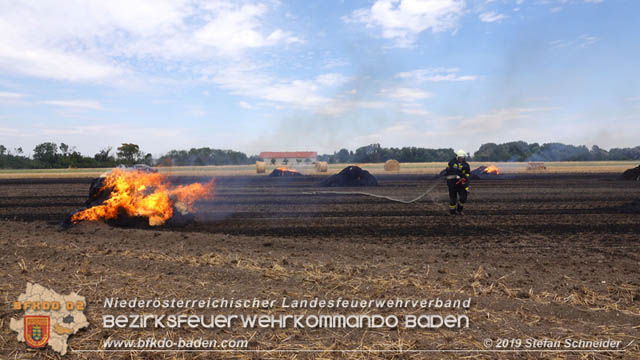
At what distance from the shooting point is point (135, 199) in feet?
41.2

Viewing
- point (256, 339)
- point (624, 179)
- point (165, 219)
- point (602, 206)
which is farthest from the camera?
point (624, 179)

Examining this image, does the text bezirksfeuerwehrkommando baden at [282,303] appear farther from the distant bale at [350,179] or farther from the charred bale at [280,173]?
the charred bale at [280,173]

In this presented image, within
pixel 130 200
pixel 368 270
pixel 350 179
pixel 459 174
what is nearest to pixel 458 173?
pixel 459 174

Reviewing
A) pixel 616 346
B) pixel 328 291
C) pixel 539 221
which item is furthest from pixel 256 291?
pixel 539 221

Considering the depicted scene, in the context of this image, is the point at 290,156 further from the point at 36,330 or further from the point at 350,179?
the point at 36,330

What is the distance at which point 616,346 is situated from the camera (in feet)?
13.7

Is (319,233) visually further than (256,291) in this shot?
Yes

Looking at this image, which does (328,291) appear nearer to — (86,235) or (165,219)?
(86,235)


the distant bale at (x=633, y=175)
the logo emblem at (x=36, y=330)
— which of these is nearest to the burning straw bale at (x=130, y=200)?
the logo emblem at (x=36, y=330)

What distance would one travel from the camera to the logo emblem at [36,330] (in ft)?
14.0

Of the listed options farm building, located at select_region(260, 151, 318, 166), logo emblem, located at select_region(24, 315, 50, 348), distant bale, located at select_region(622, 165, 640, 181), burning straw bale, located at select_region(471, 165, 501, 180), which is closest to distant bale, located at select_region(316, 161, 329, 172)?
burning straw bale, located at select_region(471, 165, 501, 180)

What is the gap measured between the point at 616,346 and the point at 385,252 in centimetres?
499

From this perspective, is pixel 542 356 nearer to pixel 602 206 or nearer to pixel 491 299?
pixel 491 299

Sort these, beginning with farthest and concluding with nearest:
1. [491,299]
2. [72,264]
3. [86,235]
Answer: [86,235] → [72,264] → [491,299]
